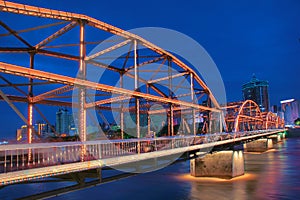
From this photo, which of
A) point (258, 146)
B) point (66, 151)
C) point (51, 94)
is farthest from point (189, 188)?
point (258, 146)

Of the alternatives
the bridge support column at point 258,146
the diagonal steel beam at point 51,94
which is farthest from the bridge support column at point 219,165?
the bridge support column at point 258,146

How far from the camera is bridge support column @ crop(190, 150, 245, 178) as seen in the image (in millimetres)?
39188

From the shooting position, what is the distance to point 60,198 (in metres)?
29.5

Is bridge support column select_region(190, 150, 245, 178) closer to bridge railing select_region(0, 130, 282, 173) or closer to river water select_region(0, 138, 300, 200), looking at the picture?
river water select_region(0, 138, 300, 200)

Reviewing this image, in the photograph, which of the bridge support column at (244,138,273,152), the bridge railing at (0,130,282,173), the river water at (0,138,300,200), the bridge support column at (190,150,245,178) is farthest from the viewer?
the bridge support column at (244,138,273,152)

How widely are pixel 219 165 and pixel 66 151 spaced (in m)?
30.2

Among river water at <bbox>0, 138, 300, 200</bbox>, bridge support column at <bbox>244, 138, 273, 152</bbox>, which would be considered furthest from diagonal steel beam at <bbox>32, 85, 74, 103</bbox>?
bridge support column at <bbox>244, 138, 273, 152</bbox>

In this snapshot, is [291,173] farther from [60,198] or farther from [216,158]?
[60,198]

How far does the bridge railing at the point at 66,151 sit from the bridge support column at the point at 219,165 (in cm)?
1717

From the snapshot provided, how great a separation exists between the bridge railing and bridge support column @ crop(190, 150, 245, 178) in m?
17.2

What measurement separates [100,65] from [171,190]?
54.1ft

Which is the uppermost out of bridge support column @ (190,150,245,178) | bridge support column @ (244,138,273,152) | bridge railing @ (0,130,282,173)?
bridge railing @ (0,130,282,173)

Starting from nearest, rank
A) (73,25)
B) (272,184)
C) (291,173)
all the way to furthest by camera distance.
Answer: (73,25) → (272,184) → (291,173)

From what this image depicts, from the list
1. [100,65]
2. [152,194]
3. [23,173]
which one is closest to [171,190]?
[152,194]
